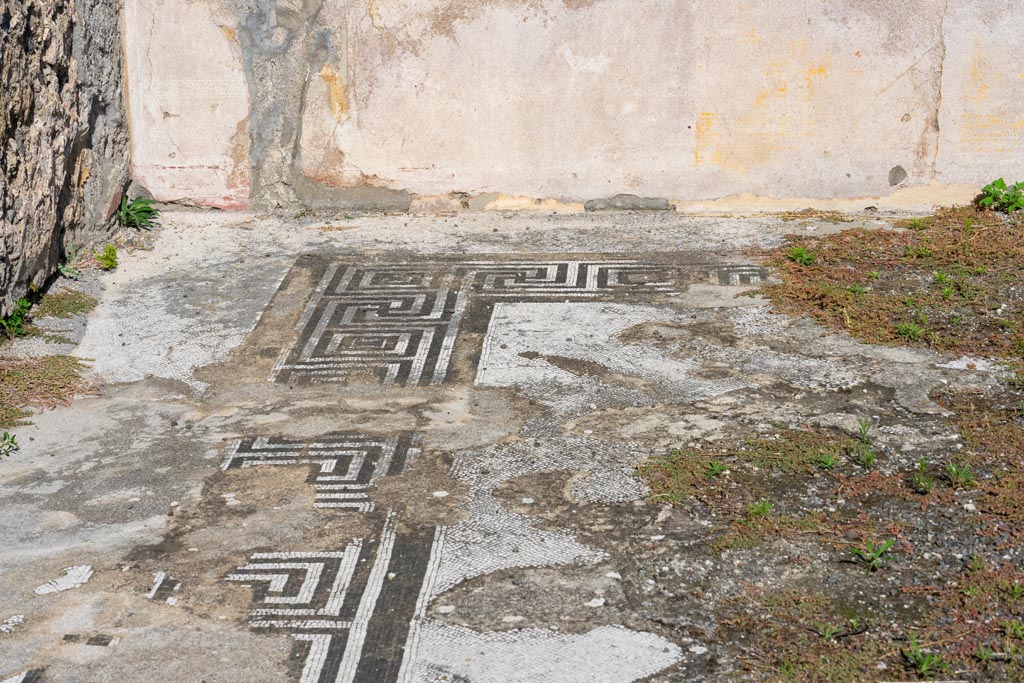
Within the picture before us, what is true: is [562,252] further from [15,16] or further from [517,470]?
[15,16]

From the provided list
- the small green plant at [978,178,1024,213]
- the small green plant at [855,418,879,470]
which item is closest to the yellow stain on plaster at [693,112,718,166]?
the small green plant at [978,178,1024,213]

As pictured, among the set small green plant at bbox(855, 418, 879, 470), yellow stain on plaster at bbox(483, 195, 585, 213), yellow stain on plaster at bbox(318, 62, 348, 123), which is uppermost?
yellow stain on plaster at bbox(318, 62, 348, 123)

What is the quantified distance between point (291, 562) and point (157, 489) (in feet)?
2.31

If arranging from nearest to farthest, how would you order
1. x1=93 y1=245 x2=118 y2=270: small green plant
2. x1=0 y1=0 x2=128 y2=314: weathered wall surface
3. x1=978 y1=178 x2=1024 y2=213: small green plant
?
1. x1=0 y1=0 x2=128 y2=314: weathered wall surface
2. x1=93 y1=245 x2=118 y2=270: small green plant
3. x1=978 y1=178 x2=1024 y2=213: small green plant

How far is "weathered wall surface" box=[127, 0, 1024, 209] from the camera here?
6410mm

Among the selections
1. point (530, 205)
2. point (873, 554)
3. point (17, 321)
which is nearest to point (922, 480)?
point (873, 554)

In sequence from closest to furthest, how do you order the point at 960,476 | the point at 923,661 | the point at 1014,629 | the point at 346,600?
1. the point at 923,661
2. the point at 1014,629
3. the point at 346,600
4. the point at 960,476

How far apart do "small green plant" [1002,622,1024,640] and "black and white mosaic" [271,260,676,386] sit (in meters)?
2.38

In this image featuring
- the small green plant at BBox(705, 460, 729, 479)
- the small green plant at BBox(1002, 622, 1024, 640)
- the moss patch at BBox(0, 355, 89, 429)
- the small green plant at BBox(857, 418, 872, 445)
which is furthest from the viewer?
the moss patch at BBox(0, 355, 89, 429)

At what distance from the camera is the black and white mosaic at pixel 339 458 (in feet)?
12.8

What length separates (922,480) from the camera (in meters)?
3.78

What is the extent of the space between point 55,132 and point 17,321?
1.04 metres

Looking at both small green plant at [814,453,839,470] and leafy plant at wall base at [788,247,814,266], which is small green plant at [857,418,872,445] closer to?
small green plant at [814,453,839,470]

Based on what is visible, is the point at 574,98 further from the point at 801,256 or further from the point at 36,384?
the point at 36,384
